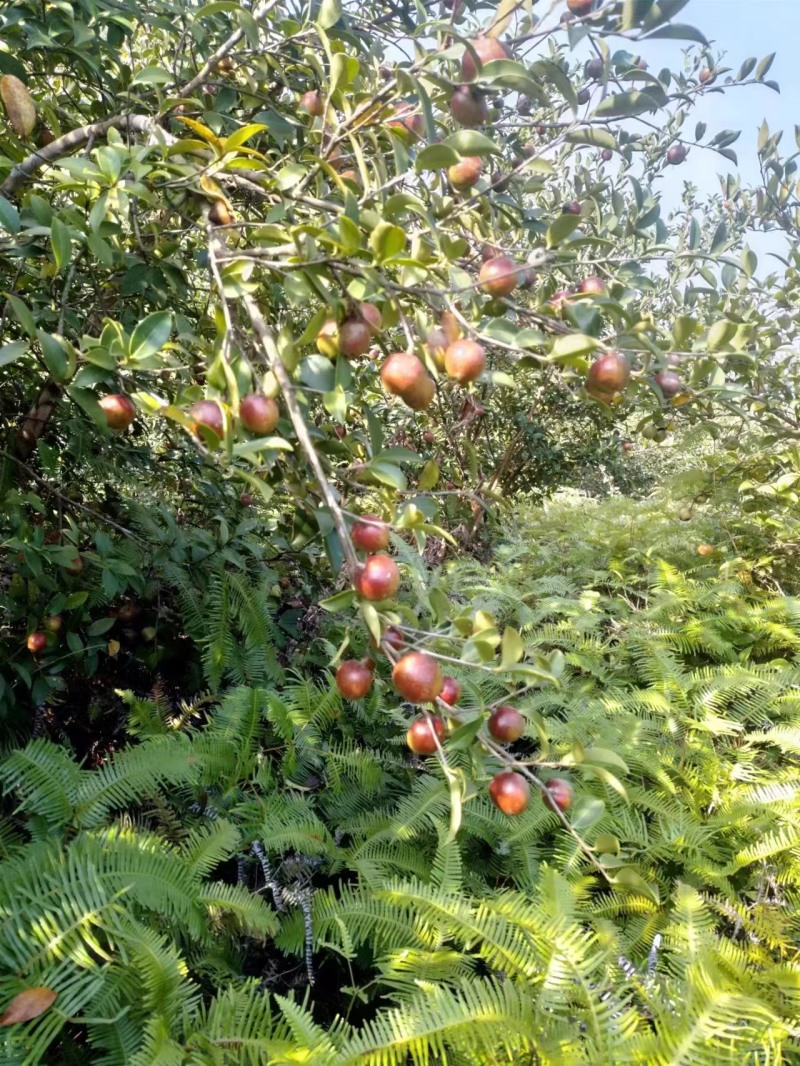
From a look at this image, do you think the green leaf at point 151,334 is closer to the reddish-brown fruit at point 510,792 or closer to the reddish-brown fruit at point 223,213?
the reddish-brown fruit at point 223,213

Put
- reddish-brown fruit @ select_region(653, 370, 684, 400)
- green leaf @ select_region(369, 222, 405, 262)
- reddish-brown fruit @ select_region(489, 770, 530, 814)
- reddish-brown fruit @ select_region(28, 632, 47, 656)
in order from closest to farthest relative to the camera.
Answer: green leaf @ select_region(369, 222, 405, 262)
reddish-brown fruit @ select_region(489, 770, 530, 814)
reddish-brown fruit @ select_region(653, 370, 684, 400)
reddish-brown fruit @ select_region(28, 632, 47, 656)

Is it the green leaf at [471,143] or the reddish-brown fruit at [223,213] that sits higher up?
the green leaf at [471,143]

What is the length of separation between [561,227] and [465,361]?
0.24m

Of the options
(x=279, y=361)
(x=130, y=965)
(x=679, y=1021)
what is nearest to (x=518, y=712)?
(x=279, y=361)

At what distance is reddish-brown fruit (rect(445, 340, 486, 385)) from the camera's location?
869 millimetres

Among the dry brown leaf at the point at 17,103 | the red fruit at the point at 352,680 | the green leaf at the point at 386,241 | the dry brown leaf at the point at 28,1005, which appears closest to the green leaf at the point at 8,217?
the dry brown leaf at the point at 17,103

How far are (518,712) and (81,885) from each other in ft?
3.58

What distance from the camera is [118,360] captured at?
1071 millimetres

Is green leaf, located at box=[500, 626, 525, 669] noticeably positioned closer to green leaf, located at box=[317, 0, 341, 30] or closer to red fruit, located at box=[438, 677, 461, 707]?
red fruit, located at box=[438, 677, 461, 707]

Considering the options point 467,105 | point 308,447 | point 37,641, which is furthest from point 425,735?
point 37,641

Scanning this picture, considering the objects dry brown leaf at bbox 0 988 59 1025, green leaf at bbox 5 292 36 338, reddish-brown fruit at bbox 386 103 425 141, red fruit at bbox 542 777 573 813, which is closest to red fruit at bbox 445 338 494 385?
reddish-brown fruit at bbox 386 103 425 141

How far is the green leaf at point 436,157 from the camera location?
85 cm

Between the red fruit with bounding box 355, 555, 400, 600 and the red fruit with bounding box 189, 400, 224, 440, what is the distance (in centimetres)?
26

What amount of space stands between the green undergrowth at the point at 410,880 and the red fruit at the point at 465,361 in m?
0.31
